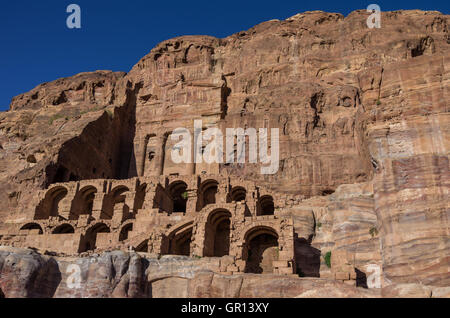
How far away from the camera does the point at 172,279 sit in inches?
1017

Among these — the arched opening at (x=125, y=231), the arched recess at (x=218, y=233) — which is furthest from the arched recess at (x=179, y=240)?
the arched opening at (x=125, y=231)

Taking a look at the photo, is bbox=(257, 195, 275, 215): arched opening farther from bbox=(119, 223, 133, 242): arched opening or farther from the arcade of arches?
bbox=(119, 223, 133, 242): arched opening

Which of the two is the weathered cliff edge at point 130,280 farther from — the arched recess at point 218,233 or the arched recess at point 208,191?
the arched recess at point 208,191

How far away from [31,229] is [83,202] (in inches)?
253

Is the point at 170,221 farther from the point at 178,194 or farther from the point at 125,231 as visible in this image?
the point at 178,194

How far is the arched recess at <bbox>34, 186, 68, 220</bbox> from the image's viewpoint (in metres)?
46.0

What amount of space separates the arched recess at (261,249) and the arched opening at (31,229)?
63.8 feet

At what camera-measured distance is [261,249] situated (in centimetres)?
3491

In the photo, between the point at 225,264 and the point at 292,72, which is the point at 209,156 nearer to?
the point at 292,72

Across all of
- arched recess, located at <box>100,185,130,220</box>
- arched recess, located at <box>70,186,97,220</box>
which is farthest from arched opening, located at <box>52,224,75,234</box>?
arched recess, located at <box>100,185,130,220</box>

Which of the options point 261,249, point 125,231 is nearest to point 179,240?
point 125,231

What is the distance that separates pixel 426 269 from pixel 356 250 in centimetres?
759

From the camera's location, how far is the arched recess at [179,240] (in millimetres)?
36062
